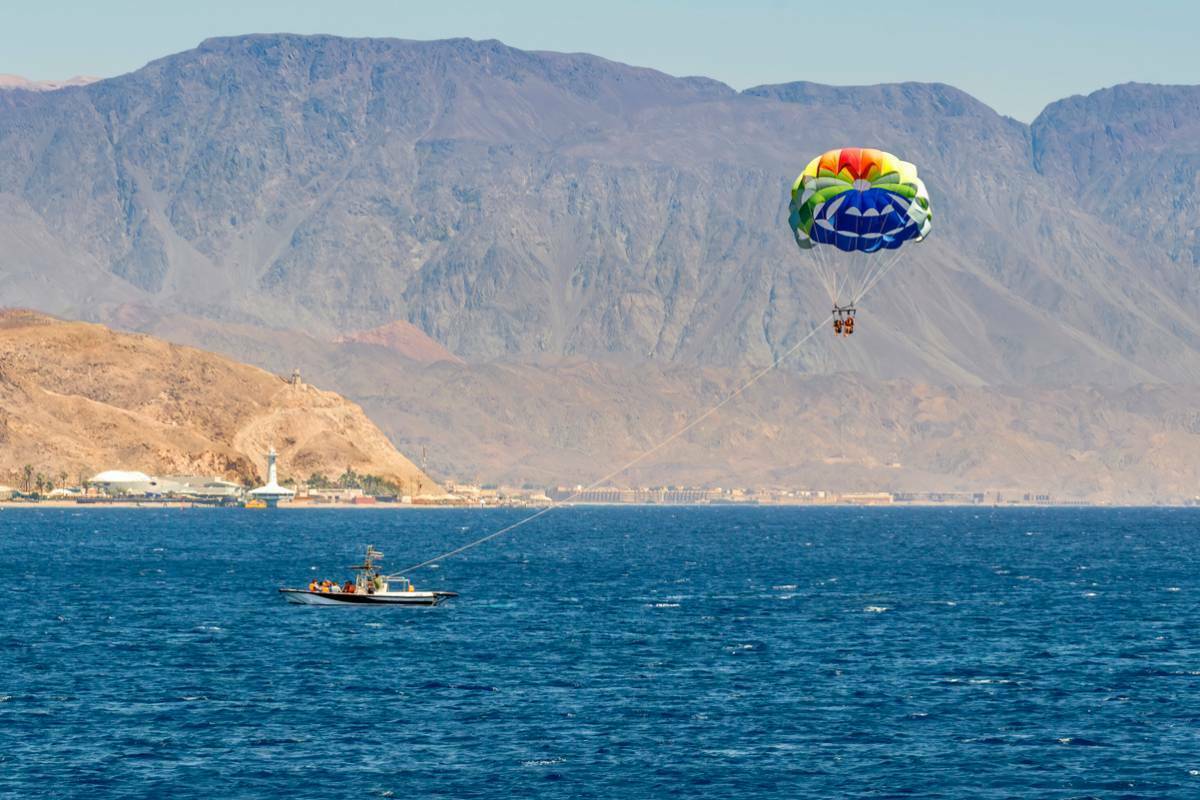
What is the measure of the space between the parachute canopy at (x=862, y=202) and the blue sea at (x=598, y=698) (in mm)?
24733

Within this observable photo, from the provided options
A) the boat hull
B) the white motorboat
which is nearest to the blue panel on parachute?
the boat hull

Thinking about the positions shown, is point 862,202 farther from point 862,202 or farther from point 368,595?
point 368,595

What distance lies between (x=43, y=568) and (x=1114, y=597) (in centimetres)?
10211

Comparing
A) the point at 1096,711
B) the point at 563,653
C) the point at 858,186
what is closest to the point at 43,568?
the point at 563,653

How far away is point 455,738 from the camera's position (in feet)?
291

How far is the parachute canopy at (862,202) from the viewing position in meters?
115

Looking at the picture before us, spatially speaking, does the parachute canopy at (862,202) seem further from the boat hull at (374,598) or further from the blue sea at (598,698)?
the boat hull at (374,598)

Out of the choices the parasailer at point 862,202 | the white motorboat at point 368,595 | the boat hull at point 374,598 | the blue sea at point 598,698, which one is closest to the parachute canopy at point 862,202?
the parasailer at point 862,202

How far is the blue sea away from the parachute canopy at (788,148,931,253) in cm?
2473

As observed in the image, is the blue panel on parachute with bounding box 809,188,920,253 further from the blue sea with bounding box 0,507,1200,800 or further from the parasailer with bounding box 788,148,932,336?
the blue sea with bounding box 0,507,1200,800

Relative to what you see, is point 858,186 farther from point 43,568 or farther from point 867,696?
point 43,568

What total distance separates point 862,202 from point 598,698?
34.2 metres

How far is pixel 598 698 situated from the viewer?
100250mm

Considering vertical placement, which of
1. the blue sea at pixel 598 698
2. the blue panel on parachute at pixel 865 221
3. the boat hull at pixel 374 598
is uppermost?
the blue panel on parachute at pixel 865 221
